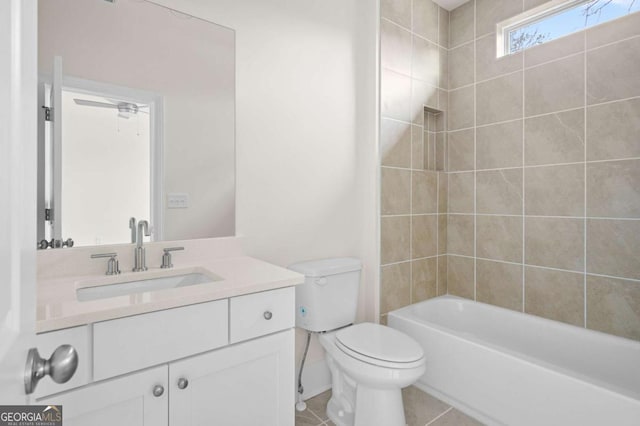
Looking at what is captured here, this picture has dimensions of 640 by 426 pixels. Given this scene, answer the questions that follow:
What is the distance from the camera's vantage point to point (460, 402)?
6.40 ft

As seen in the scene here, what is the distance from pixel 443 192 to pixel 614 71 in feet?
4.14

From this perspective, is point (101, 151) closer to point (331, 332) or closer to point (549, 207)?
point (331, 332)

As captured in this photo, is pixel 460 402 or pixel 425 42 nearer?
pixel 460 402

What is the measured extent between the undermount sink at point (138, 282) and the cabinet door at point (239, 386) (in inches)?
12.5

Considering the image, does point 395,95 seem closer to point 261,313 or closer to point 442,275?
point 442,275

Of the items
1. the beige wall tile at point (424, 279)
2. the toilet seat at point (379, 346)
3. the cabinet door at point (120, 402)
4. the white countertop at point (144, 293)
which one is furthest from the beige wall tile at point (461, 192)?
the cabinet door at point (120, 402)

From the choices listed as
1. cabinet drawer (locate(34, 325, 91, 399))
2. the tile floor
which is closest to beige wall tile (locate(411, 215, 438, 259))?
the tile floor

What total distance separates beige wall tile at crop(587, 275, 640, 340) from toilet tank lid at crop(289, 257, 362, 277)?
1452mm

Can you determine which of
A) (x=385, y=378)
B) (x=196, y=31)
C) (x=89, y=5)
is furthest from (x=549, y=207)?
(x=89, y=5)

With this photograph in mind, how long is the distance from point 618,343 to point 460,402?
0.94 meters

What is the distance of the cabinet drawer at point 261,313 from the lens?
1210mm

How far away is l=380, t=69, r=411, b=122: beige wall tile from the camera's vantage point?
2314 mm

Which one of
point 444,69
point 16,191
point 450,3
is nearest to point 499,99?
point 444,69

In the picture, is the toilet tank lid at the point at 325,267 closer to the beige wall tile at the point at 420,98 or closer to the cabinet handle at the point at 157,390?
the cabinet handle at the point at 157,390
